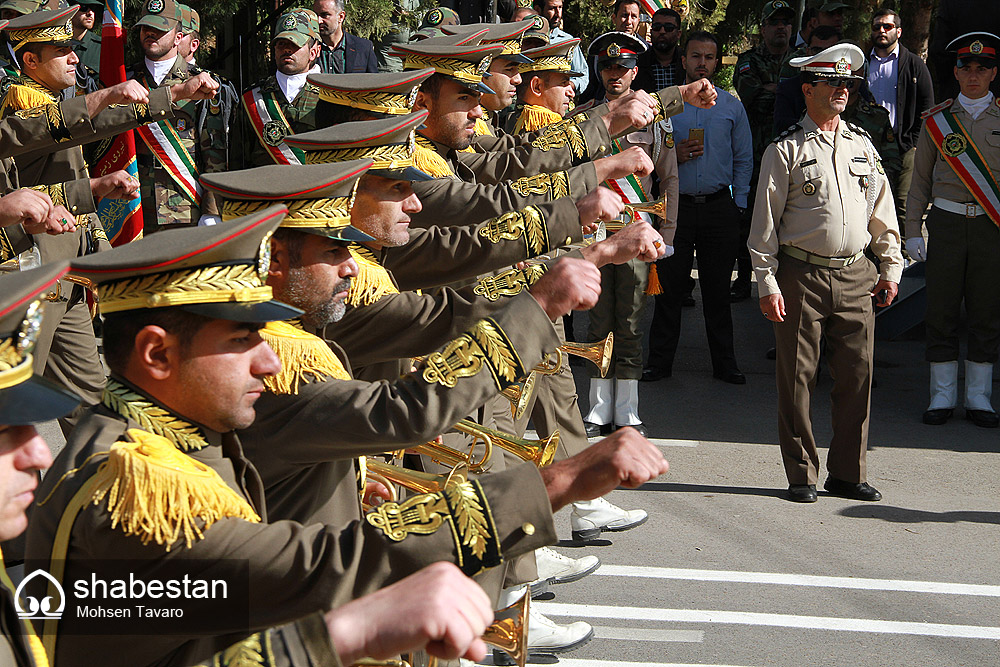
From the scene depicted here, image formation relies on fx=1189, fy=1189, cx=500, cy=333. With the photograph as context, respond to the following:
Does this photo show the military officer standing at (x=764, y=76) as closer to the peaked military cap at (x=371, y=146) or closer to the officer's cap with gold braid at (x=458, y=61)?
the officer's cap with gold braid at (x=458, y=61)

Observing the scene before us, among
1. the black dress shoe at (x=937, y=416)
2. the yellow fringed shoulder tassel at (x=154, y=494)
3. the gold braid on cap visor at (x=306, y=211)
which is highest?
the gold braid on cap visor at (x=306, y=211)

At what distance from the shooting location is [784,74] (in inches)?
392

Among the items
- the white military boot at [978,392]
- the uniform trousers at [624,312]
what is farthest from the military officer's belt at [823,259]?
the white military boot at [978,392]

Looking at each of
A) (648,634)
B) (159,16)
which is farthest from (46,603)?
(159,16)

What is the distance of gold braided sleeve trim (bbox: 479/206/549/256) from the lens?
4.19 meters

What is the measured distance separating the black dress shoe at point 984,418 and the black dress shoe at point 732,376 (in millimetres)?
1633

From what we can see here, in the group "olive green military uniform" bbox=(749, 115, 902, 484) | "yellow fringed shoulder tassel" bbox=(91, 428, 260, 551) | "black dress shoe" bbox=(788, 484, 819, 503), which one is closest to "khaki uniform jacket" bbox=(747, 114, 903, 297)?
"olive green military uniform" bbox=(749, 115, 902, 484)

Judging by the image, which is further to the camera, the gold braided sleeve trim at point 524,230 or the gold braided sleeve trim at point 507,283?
the gold braided sleeve trim at point 524,230

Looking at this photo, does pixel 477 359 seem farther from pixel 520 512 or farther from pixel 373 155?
pixel 373 155

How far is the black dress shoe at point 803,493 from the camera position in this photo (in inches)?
256

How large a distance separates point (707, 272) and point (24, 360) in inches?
294

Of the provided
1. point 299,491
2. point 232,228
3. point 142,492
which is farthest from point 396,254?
point 142,492

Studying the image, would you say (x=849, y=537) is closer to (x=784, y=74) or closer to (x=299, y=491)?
(x=299, y=491)

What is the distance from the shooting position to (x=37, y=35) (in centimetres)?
604
